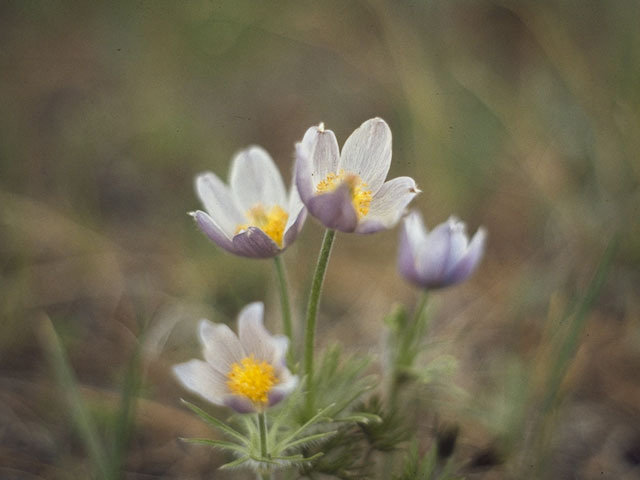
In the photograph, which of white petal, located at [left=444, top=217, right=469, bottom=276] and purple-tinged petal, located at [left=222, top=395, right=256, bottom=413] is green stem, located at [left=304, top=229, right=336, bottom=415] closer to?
purple-tinged petal, located at [left=222, top=395, right=256, bottom=413]

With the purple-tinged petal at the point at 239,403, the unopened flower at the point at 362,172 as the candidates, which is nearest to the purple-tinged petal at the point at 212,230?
the unopened flower at the point at 362,172

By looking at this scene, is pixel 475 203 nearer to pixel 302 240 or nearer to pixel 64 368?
pixel 302 240

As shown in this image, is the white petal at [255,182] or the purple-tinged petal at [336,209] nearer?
the purple-tinged petal at [336,209]

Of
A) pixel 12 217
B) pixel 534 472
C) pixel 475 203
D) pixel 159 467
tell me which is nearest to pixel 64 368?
pixel 159 467

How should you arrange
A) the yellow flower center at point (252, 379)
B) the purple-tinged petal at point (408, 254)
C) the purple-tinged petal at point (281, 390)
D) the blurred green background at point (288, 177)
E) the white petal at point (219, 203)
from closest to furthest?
the purple-tinged petal at point (281, 390) → the yellow flower center at point (252, 379) → the white petal at point (219, 203) → the purple-tinged petal at point (408, 254) → the blurred green background at point (288, 177)

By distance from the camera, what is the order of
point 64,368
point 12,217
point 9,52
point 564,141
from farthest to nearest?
1. point 9,52
2. point 564,141
3. point 12,217
4. point 64,368

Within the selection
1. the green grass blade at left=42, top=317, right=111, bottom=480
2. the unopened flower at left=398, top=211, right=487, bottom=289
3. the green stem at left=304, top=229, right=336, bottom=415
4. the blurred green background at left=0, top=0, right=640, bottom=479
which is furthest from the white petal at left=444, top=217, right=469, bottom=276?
the green grass blade at left=42, top=317, right=111, bottom=480

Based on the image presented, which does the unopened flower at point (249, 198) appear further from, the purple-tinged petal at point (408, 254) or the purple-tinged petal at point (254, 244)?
the purple-tinged petal at point (408, 254)
